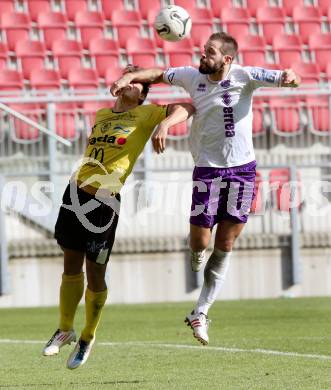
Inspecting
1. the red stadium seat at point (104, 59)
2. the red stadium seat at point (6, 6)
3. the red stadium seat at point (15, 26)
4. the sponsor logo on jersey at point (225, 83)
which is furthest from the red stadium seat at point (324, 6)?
the sponsor logo on jersey at point (225, 83)

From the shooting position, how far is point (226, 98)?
349 inches

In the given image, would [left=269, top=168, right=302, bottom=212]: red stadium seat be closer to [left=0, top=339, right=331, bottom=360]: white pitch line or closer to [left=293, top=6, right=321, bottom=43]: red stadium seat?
[left=293, top=6, right=321, bottom=43]: red stadium seat

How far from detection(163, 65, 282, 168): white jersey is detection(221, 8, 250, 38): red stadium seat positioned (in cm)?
1084

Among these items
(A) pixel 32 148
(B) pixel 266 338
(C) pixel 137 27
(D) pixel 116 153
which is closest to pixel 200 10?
(C) pixel 137 27

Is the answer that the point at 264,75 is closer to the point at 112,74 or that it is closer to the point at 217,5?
the point at 112,74

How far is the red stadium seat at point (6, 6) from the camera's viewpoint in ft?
63.1

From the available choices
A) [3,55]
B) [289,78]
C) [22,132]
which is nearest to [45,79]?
[3,55]

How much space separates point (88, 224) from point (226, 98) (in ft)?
5.05

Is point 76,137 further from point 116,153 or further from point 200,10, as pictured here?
point 116,153

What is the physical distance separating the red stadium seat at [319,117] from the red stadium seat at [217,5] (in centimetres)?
369

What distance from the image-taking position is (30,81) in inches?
722

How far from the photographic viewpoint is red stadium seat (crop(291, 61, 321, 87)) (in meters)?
19.0

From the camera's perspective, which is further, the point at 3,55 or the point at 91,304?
the point at 3,55

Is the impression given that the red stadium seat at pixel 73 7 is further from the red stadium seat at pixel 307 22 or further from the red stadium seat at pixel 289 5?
the red stadium seat at pixel 307 22
